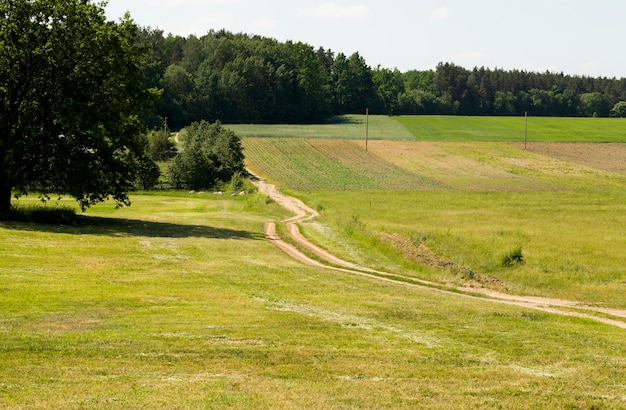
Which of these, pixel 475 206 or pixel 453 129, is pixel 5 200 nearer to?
pixel 475 206

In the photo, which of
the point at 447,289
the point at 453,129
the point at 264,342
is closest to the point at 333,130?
the point at 453,129

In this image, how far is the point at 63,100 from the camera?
4459cm

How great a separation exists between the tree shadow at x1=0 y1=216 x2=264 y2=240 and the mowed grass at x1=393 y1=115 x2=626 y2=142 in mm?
105123

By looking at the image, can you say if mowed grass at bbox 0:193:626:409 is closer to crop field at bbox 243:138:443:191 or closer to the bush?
the bush

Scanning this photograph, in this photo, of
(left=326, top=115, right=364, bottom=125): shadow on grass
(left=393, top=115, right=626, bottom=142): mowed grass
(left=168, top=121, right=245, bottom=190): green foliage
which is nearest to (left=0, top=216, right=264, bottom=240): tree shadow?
(left=168, top=121, right=245, bottom=190): green foliage

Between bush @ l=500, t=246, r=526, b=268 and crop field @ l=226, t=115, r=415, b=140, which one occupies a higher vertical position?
crop field @ l=226, t=115, r=415, b=140

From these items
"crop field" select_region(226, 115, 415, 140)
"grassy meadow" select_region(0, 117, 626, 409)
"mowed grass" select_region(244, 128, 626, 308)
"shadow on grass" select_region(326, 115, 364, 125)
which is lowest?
"mowed grass" select_region(244, 128, 626, 308)

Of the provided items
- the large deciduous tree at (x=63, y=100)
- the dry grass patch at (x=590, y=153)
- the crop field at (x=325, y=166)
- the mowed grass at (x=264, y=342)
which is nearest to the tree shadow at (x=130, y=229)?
the large deciduous tree at (x=63, y=100)

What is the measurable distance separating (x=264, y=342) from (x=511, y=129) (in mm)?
155620

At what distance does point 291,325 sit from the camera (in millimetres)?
21531

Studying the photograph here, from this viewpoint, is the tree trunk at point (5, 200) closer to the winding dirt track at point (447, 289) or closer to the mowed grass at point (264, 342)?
the mowed grass at point (264, 342)

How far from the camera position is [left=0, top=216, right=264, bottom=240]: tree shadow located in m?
40.8

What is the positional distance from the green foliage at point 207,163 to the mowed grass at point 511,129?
60145mm

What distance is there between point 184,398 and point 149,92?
3751 cm
